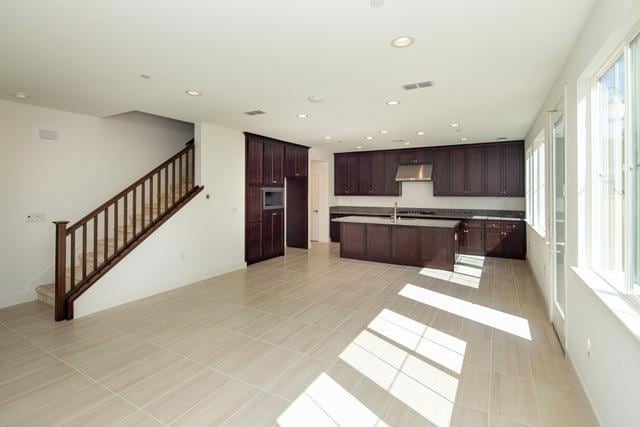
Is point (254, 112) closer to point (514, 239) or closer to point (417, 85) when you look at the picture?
point (417, 85)

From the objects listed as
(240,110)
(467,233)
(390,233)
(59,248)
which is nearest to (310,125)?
(240,110)

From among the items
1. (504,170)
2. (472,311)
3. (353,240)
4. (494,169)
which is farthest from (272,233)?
(504,170)

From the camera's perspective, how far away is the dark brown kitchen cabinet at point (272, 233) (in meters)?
7.23

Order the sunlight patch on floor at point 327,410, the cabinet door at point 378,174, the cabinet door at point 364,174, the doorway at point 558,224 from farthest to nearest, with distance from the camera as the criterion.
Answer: the cabinet door at point 364,174
the cabinet door at point 378,174
the doorway at point 558,224
the sunlight patch on floor at point 327,410

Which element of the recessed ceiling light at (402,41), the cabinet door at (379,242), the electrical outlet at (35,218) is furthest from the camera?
the cabinet door at (379,242)

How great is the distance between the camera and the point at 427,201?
893cm

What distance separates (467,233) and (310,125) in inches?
182

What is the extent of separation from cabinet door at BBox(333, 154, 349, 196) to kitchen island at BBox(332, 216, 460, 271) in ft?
8.34

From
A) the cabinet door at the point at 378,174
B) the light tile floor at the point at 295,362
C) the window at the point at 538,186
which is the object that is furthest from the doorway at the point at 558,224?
the cabinet door at the point at 378,174

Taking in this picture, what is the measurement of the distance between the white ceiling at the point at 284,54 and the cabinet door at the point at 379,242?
106 inches

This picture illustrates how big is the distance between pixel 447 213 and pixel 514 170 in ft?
6.03

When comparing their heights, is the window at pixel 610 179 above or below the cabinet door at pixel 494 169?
below

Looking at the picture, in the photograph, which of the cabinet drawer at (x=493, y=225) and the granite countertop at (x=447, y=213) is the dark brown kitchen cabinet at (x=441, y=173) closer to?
the granite countertop at (x=447, y=213)

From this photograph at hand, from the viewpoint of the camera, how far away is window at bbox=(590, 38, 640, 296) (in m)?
1.74
